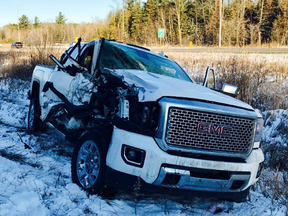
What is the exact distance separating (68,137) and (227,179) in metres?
2.32

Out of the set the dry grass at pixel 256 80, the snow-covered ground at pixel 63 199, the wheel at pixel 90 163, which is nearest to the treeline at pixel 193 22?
the dry grass at pixel 256 80

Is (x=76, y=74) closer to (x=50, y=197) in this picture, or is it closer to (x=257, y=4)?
(x=50, y=197)

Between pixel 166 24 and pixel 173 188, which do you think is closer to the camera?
pixel 173 188

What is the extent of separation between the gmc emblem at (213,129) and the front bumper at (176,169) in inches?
11.5

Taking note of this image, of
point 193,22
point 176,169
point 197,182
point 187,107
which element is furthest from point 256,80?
point 193,22

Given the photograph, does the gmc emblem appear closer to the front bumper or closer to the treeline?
the front bumper

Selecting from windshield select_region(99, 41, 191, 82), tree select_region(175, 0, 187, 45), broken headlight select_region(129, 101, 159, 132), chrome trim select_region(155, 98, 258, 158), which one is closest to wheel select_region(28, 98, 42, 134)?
windshield select_region(99, 41, 191, 82)

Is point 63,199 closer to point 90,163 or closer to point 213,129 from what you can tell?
point 90,163

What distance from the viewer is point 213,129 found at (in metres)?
2.84

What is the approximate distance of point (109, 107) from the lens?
3.37 meters

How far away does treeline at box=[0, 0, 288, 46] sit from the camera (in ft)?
124

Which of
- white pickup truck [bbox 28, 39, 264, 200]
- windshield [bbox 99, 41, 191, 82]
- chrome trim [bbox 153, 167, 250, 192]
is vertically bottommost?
chrome trim [bbox 153, 167, 250, 192]

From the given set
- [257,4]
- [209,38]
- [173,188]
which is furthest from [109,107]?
[257,4]

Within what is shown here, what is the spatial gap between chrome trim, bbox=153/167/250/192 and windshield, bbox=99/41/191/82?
1.90 metres
